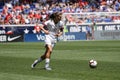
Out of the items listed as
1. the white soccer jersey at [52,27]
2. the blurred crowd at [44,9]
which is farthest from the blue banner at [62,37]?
the white soccer jersey at [52,27]

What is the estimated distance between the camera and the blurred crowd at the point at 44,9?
48.8 meters

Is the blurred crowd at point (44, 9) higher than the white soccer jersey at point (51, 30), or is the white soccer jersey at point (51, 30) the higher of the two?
the white soccer jersey at point (51, 30)

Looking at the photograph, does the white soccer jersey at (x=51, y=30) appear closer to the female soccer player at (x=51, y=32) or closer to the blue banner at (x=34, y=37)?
the female soccer player at (x=51, y=32)

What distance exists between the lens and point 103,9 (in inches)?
2112

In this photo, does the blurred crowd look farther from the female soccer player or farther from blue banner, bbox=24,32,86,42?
the female soccer player

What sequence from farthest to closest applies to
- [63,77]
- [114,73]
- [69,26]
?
[69,26] → [114,73] → [63,77]

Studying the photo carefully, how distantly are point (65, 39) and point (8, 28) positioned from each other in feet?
20.5

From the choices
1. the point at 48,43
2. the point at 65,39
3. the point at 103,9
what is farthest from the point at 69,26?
the point at 48,43

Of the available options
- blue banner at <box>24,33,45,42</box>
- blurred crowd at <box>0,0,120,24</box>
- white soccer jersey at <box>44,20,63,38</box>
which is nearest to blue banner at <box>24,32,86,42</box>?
blue banner at <box>24,33,45,42</box>

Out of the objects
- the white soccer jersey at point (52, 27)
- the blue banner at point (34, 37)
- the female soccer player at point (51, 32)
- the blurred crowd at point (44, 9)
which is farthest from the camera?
the blurred crowd at point (44, 9)

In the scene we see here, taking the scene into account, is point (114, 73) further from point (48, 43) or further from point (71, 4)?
point (71, 4)

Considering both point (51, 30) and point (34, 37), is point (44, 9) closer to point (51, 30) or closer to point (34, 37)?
point (34, 37)

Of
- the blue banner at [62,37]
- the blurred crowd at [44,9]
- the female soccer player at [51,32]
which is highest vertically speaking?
the female soccer player at [51,32]

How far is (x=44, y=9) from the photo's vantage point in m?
51.1
